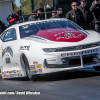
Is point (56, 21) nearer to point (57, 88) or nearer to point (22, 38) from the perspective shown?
point (22, 38)

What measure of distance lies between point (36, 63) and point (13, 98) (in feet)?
5.78

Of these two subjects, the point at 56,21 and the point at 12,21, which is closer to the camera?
the point at 56,21

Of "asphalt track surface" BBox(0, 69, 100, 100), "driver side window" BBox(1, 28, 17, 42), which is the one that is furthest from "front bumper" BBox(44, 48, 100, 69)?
"driver side window" BBox(1, 28, 17, 42)

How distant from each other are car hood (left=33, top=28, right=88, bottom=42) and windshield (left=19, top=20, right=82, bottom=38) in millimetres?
315

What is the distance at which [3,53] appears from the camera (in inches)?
330

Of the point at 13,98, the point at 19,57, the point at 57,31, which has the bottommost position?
the point at 13,98

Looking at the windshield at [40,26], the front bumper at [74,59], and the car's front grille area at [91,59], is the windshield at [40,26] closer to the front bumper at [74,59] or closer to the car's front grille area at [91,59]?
the front bumper at [74,59]

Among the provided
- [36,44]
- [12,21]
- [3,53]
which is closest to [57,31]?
[36,44]

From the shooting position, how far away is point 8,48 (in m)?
8.17

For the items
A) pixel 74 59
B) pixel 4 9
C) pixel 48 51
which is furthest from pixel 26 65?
pixel 4 9

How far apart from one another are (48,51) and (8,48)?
5.04 ft

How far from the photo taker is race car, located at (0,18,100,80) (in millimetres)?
6949

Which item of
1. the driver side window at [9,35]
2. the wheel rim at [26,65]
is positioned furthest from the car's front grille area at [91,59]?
the driver side window at [9,35]

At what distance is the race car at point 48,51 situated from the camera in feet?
22.8
